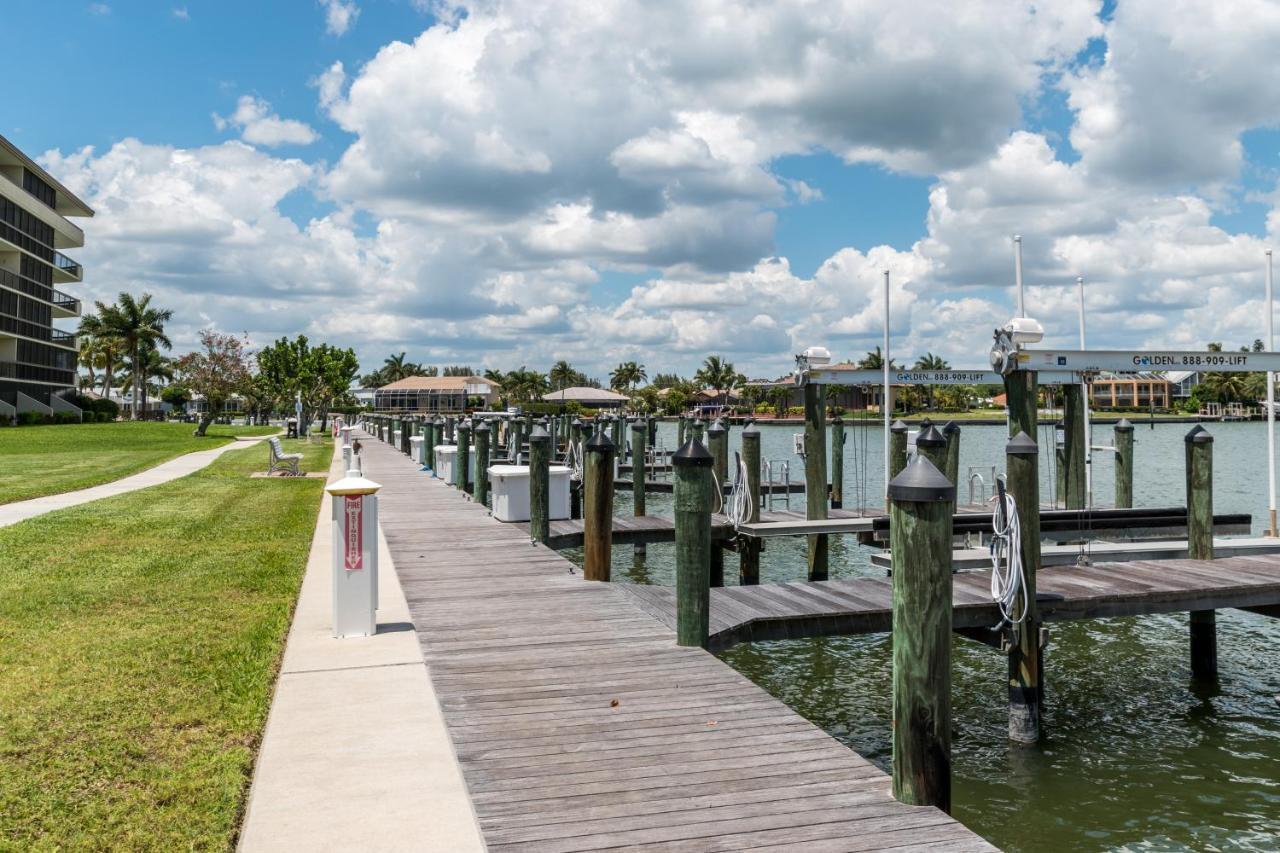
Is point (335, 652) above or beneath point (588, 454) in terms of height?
beneath

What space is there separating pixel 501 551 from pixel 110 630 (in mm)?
5231

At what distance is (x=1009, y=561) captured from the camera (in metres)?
8.38

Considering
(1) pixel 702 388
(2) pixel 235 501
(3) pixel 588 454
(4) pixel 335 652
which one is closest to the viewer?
(4) pixel 335 652

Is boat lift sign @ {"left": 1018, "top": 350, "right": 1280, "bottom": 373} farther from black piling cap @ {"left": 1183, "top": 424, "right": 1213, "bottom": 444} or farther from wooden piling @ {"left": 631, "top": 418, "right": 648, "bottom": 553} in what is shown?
wooden piling @ {"left": 631, "top": 418, "right": 648, "bottom": 553}

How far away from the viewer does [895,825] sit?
4430mm

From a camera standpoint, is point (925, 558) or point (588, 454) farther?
point (588, 454)

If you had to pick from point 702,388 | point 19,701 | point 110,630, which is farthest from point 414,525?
point 702,388

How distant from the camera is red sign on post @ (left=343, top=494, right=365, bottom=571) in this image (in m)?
7.75

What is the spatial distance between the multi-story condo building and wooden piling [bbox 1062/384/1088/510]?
66.2 m

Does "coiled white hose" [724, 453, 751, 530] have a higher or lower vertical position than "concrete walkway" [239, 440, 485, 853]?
higher

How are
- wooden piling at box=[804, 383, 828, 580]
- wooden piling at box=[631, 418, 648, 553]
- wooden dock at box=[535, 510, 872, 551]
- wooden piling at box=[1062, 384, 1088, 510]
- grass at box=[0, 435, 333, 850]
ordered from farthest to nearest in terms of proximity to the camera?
wooden piling at box=[631, 418, 648, 553], wooden piling at box=[1062, 384, 1088, 510], wooden piling at box=[804, 383, 828, 580], wooden dock at box=[535, 510, 872, 551], grass at box=[0, 435, 333, 850]

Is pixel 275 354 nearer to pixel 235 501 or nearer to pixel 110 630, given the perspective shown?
pixel 235 501

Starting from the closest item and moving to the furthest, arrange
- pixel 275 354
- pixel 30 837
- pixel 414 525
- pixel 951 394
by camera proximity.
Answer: pixel 30 837
pixel 414 525
pixel 275 354
pixel 951 394

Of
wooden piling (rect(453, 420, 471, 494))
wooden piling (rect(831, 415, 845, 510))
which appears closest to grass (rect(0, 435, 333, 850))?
wooden piling (rect(453, 420, 471, 494))
